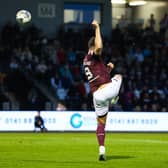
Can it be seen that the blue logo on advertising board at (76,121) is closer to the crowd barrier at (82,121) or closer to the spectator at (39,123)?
the crowd barrier at (82,121)

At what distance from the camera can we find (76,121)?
107 ft

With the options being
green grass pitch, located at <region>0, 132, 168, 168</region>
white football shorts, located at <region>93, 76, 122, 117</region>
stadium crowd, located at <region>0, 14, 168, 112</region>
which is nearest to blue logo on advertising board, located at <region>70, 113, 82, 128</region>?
stadium crowd, located at <region>0, 14, 168, 112</region>

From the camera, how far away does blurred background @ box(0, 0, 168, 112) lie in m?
36.2

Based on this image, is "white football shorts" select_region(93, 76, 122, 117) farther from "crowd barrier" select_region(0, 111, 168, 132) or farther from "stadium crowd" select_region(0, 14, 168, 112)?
"stadium crowd" select_region(0, 14, 168, 112)

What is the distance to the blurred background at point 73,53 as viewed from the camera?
1427 inches

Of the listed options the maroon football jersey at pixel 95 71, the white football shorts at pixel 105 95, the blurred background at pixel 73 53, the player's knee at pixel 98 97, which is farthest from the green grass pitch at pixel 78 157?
the blurred background at pixel 73 53

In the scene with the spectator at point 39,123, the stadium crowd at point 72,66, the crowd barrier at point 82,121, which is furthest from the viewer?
the stadium crowd at point 72,66

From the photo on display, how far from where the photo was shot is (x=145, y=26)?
45.9m

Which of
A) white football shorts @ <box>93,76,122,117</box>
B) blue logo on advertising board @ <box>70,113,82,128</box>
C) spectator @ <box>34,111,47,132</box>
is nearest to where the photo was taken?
white football shorts @ <box>93,76,122,117</box>

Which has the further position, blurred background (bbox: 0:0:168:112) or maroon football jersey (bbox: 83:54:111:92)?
blurred background (bbox: 0:0:168:112)

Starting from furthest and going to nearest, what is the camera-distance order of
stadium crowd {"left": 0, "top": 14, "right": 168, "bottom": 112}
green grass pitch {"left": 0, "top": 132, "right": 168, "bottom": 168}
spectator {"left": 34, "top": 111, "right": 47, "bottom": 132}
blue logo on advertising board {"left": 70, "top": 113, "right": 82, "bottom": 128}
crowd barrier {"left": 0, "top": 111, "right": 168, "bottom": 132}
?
1. stadium crowd {"left": 0, "top": 14, "right": 168, "bottom": 112}
2. blue logo on advertising board {"left": 70, "top": 113, "right": 82, "bottom": 128}
3. crowd barrier {"left": 0, "top": 111, "right": 168, "bottom": 132}
4. spectator {"left": 34, "top": 111, "right": 47, "bottom": 132}
5. green grass pitch {"left": 0, "top": 132, "right": 168, "bottom": 168}

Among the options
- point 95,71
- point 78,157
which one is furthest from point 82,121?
point 95,71

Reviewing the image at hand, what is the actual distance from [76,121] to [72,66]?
6337 mm

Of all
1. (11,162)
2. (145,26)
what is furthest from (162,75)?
(11,162)
